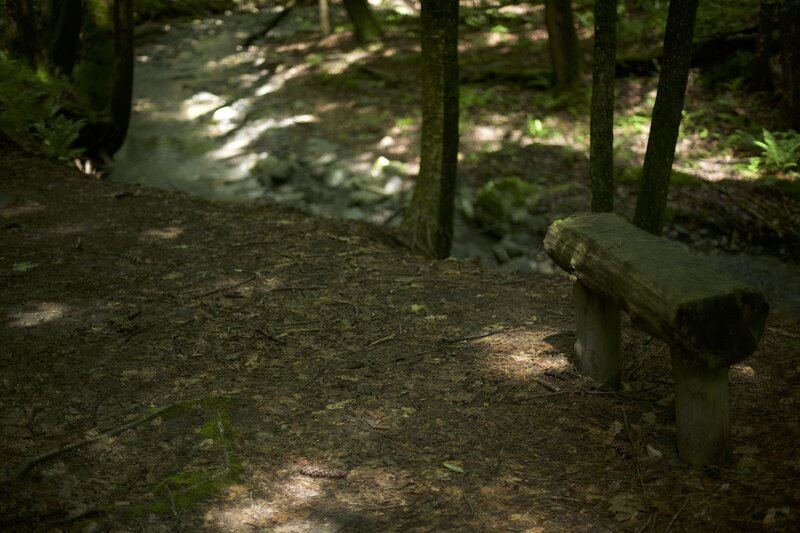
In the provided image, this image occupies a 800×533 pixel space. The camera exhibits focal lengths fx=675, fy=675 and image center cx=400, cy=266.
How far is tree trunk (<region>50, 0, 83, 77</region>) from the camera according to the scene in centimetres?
1145

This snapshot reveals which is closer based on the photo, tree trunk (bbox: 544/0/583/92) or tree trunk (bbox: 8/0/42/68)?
tree trunk (bbox: 8/0/42/68)

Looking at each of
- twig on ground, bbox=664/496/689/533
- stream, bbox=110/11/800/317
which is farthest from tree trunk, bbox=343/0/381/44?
twig on ground, bbox=664/496/689/533

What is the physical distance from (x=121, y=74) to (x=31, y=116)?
1480mm

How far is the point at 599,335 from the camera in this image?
4.76 meters

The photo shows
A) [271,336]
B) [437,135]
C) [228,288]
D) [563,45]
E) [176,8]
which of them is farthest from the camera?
[176,8]

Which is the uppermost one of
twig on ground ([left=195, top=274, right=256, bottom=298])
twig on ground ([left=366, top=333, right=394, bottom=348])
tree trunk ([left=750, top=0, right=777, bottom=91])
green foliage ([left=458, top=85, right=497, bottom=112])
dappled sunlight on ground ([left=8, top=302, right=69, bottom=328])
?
tree trunk ([left=750, top=0, right=777, bottom=91])

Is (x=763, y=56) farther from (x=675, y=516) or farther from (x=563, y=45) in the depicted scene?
(x=675, y=516)

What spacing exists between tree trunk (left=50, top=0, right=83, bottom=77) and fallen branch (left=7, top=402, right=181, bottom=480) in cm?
922

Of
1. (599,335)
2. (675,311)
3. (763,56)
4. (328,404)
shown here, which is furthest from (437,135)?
(763,56)

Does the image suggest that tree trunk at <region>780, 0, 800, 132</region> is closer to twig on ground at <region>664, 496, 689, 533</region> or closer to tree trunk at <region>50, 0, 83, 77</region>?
twig on ground at <region>664, 496, 689, 533</region>

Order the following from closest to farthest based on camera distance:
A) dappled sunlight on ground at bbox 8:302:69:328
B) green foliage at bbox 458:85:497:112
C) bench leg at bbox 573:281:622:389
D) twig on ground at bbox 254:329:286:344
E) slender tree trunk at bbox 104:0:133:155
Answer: bench leg at bbox 573:281:622:389 < dappled sunlight on ground at bbox 8:302:69:328 < twig on ground at bbox 254:329:286:344 < slender tree trunk at bbox 104:0:133:155 < green foliage at bbox 458:85:497:112

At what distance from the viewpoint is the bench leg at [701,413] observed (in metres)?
3.77

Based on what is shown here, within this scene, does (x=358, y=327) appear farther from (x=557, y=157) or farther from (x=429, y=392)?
(x=557, y=157)

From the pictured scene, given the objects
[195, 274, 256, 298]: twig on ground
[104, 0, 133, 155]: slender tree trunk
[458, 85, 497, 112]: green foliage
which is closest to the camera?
[195, 274, 256, 298]: twig on ground
